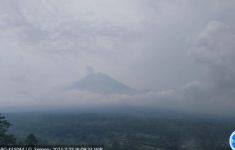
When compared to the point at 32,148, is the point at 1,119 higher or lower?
higher

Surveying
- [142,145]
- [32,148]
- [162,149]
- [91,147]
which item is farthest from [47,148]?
[142,145]

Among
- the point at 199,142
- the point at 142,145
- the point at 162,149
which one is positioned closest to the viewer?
the point at 199,142

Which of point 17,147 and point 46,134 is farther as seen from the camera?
point 46,134

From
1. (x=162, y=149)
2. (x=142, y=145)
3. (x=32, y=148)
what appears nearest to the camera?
(x=32, y=148)

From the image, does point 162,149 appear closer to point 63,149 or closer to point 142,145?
point 142,145

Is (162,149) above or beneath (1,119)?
beneath

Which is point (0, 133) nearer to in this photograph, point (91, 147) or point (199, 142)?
point (91, 147)

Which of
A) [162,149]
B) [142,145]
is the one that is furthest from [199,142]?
[142,145]

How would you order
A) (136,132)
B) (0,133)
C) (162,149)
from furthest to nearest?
(136,132) < (162,149) < (0,133)

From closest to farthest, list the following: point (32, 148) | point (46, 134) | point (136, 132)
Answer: point (32, 148), point (46, 134), point (136, 132)
